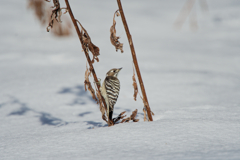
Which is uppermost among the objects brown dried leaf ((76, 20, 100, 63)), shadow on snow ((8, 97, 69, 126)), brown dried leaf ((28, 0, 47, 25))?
brown dried leaf ((28, 0, 47, 25))

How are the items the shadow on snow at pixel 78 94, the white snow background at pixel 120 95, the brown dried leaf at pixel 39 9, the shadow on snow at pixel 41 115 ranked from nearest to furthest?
the white snow background at pixel 120 95 < the shadow on snow at pixel 41 115 < the shadow on snow at pixel 78 94 < the brown dried leaf at pixel 39 9

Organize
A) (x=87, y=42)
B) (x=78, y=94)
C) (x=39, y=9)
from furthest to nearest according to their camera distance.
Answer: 1. (x=39, y=9)
2. (x=78, y=94)
3. (x=87, y=42)

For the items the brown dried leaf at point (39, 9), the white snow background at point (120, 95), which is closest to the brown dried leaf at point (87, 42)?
the white snow background at point (120, 95)

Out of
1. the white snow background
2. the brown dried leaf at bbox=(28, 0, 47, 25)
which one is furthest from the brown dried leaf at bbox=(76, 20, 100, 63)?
the brown dried leaf at bbox=(28, 0, 47, 25)

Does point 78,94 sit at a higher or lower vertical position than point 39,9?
lower

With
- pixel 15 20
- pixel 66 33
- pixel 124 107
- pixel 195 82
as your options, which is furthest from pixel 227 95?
pixel 15 20

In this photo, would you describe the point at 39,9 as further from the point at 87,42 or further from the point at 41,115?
the point at 87,42

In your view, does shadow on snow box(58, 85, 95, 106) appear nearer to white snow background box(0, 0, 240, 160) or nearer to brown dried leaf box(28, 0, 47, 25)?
white snow background box(0, 0, 240, 160)

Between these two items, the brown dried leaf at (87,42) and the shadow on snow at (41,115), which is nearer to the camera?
the brown dried leaf at (87,42)

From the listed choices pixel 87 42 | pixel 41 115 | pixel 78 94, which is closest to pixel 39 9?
pixel 78 94

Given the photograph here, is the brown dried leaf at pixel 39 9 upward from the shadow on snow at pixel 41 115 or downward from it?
upward

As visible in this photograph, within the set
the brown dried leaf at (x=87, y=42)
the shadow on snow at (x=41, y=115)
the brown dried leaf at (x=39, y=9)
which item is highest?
the brown dried leaf at (x=39, y=9)

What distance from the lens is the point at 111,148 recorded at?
148 centimetres

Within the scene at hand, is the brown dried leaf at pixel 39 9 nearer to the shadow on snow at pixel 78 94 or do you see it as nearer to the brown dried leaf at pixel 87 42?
the shadow on snow at pixel 78 94
